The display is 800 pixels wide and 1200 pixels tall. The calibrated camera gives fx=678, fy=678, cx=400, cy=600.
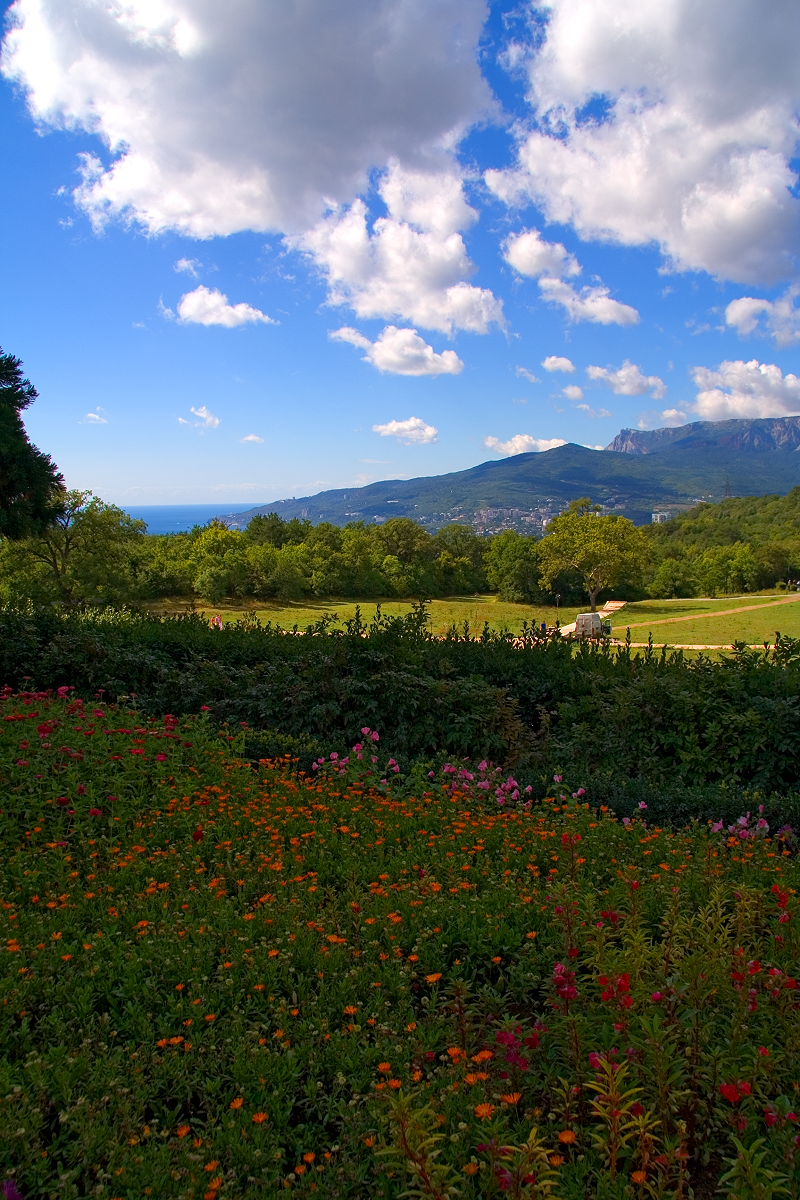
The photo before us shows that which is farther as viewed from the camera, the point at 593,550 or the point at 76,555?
the point at 593,550

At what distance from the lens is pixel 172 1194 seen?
1.71 m

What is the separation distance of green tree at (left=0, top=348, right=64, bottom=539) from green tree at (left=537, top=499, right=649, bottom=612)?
38.8 m

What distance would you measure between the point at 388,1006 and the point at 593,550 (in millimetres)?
45334

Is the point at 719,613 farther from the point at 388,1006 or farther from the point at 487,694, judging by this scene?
the point at 388,1006

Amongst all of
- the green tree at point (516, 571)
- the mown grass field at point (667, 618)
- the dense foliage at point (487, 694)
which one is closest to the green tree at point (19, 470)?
the dense foliage at point (487, 694)

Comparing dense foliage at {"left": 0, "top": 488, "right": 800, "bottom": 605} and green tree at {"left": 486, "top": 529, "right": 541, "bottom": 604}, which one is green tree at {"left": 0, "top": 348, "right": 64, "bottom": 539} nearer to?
dense foliage at {"left": 0, "top": 488, "right": 800, "bottom": 605}

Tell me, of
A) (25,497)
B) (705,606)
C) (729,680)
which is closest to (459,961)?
(729,680)

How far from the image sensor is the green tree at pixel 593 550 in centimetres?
4572

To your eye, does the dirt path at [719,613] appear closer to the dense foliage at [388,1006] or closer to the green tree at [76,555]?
the green tree at [76,555]

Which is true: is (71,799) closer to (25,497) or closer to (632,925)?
(632,925)

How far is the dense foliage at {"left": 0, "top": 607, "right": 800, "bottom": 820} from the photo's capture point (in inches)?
207

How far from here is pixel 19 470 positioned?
10055 millimetres

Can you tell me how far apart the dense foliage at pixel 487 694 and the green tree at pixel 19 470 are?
2719 millimetres

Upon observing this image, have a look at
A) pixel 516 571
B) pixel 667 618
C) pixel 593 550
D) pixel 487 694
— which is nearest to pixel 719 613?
pixel 667 618
